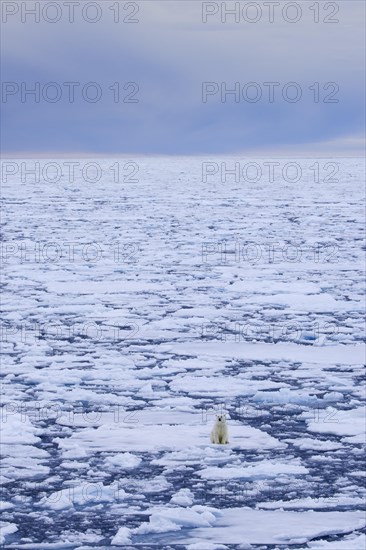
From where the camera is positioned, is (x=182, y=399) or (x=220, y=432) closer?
(x=220, y=432)

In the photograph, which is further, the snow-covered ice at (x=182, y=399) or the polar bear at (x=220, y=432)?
the polar bear at (x=220, y=432)

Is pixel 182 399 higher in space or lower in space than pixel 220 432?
higher

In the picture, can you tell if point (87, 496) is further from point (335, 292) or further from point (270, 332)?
point (335, 292)

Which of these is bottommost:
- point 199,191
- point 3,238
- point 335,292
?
point 335,292

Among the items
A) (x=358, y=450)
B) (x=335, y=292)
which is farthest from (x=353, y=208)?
(x=358, y=450)

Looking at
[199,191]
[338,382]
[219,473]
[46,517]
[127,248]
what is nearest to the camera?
[46,517]
